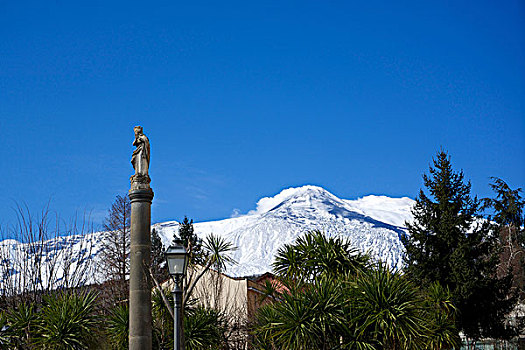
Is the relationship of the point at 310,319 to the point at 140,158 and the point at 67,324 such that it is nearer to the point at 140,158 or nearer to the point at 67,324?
the point at 140,158

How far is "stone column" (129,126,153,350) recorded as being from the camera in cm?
1781

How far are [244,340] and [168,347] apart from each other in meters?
3.76

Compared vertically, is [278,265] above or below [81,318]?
above

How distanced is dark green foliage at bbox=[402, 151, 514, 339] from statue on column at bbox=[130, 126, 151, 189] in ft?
68.7

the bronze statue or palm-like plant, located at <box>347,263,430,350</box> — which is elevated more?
the bronze statue

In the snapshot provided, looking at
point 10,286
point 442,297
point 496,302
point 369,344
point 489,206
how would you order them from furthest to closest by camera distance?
point 489,206 → point 496,302 → point 442,297 → point 10,286 → point 369,344

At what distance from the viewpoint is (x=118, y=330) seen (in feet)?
68.9

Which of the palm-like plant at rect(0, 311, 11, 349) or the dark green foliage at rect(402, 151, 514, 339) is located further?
the dark green foliage at rect(402, 151, 514, 339)

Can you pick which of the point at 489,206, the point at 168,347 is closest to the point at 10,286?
the point at 168,347

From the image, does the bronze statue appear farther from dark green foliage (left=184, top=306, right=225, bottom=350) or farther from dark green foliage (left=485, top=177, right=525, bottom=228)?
dark green foliage (left=485, top=177, right=525, bottom=228)

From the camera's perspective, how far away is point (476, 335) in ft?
121

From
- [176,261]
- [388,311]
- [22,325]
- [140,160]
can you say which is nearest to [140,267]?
[140,160]

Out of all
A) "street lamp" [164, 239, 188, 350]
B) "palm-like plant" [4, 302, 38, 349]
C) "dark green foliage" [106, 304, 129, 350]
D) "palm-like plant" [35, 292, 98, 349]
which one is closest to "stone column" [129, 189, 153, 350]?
"palm-like plant" [35, 292, 98, 349]

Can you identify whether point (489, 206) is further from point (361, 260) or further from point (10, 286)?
point (10, 286)
